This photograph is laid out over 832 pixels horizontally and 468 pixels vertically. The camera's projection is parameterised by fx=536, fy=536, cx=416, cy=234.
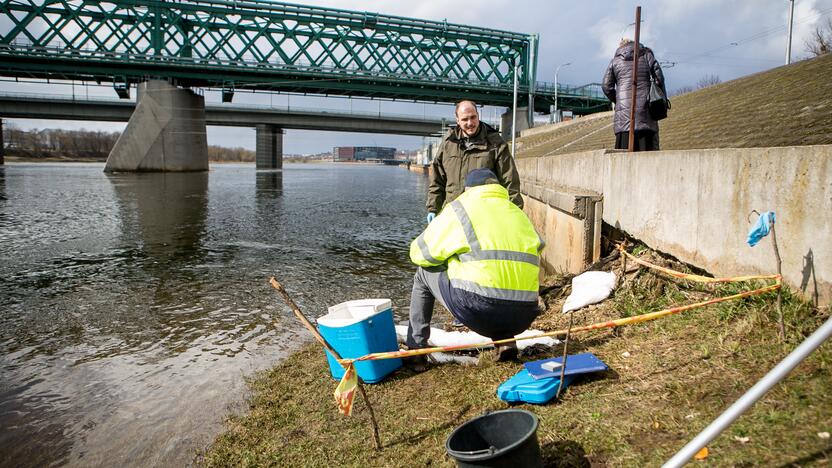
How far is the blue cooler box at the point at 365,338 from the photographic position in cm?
462

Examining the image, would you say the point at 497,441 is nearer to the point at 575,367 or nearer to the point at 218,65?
the point at 575,367

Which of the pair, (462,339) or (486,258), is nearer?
(486,258)

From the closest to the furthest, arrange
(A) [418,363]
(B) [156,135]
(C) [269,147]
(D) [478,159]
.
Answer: (A) [418,363], (D) [478,159], (B) [156,135], (C) [269,147]

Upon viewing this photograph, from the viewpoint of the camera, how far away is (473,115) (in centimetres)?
556

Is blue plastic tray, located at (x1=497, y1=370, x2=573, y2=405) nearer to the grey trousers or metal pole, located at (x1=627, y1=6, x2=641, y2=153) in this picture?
the grey trousers

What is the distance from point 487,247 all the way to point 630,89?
4.92 m

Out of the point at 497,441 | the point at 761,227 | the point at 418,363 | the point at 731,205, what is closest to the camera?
the point at 497,441

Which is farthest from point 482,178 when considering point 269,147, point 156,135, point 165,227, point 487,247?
point 269,147

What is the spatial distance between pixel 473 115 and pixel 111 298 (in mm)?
6516

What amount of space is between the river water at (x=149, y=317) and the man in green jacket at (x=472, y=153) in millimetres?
2744

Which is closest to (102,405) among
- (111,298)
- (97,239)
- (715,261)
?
(111,298)

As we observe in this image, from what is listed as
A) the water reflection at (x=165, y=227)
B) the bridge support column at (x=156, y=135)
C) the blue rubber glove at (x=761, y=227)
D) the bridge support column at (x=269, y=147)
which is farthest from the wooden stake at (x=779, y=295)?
the bridge support column at (x=269, y=147)

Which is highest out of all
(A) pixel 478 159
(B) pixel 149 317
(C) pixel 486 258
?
(A) pixel 478 159

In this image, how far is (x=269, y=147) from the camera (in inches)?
3615
